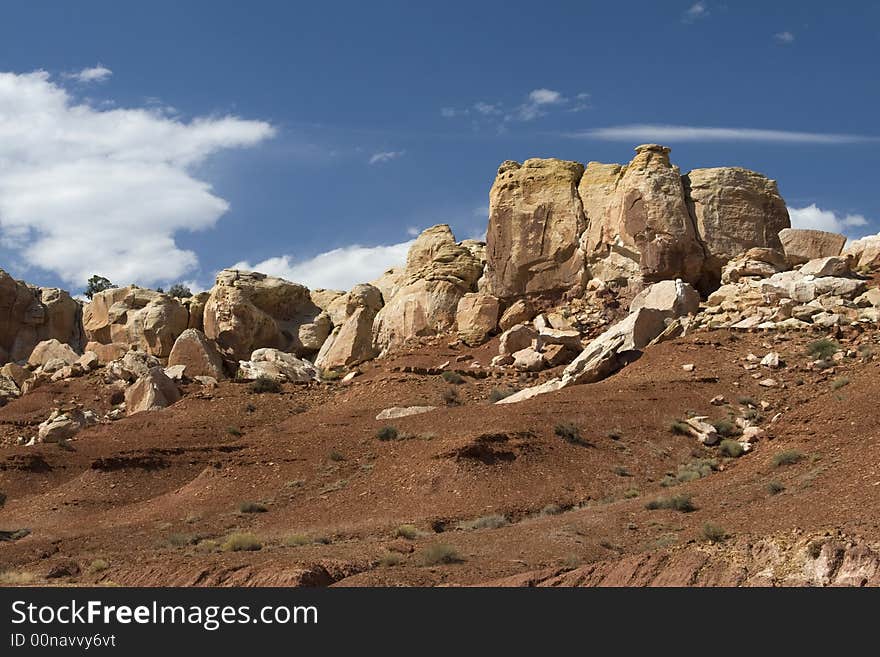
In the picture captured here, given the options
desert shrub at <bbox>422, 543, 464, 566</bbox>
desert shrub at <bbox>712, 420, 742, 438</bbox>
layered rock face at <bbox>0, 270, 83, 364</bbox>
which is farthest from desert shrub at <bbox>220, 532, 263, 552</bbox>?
layered rock face at <bbox>0, 270, 83, 364</bbox>

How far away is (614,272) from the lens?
4753 cm

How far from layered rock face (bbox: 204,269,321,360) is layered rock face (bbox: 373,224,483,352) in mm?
7419

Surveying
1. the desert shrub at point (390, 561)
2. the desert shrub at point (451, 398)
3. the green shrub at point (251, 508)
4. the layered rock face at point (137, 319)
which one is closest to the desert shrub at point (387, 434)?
the green shrub at point (251, 508)

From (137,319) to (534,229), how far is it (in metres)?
23.0

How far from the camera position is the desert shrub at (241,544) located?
22859 millimetres

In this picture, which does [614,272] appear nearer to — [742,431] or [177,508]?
[742,431]

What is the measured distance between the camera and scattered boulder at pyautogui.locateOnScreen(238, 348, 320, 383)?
48312 millimetres

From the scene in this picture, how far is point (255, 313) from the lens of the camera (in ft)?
192

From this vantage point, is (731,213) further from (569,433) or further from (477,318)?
(569,433)

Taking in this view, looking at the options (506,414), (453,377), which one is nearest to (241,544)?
(506,414)

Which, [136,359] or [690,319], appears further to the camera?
[136,359]

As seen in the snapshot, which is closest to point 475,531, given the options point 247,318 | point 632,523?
point 632,523

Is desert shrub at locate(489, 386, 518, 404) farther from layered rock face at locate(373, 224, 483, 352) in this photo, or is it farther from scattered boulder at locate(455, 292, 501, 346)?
layered rock face at locate(373, 224, 483, 352)

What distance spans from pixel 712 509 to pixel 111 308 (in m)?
47.9
